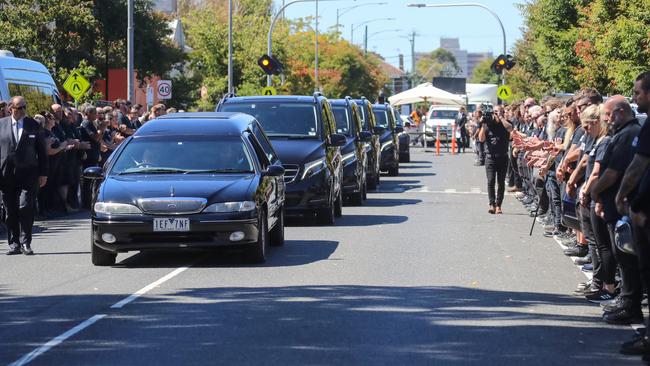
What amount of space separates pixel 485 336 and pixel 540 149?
990cm

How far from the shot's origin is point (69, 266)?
14570 mm

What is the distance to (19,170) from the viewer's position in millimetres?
15922

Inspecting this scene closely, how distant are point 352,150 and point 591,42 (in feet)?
36.0

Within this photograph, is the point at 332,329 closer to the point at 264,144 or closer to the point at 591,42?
the point at 264,144

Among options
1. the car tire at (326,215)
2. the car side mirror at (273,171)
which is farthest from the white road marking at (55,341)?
the car tire at (326,215)

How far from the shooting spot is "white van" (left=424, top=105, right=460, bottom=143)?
62000mm

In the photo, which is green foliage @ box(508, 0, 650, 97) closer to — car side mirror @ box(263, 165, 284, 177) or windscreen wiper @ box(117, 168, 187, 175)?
car side mirror @ box(263, 165, 284, 177)

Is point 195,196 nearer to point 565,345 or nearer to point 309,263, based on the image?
point 309,263

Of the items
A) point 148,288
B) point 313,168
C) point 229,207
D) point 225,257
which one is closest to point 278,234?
point 225,257

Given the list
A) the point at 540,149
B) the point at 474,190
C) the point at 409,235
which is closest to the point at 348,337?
the point at 409,235

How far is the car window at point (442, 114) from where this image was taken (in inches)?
2493

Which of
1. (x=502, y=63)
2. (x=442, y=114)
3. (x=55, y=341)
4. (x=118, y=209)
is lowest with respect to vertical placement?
(x=55, y=341)

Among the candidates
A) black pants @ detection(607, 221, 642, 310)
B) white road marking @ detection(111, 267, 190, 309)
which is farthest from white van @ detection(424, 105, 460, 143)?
black pants @ detection(607, 221, 642, 310)

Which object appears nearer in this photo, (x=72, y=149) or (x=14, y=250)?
(x=14, y=250)
